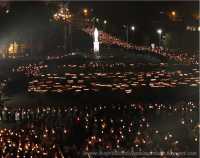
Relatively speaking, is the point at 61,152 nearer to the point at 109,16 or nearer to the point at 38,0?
the point at 38,0

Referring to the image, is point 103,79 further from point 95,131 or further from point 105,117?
point 95,131

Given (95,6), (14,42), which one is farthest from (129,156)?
(95,6)

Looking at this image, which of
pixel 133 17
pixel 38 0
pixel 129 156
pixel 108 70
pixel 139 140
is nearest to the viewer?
pixel 129 156

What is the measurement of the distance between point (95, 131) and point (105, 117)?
2.34m

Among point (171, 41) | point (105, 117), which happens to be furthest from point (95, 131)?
point (171, 41)

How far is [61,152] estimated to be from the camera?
15.1 m

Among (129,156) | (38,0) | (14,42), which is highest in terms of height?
(38,0)

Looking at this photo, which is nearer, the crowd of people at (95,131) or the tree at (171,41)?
the crowd of people at (95,131)

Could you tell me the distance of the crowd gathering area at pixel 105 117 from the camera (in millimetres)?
Answer: 15094

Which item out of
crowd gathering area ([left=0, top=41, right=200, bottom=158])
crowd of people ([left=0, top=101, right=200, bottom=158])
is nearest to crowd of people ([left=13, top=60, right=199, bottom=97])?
crowd gathering area ([left=0, top=41, right=200, bottom=158])

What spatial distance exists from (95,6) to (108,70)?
52.9 meters

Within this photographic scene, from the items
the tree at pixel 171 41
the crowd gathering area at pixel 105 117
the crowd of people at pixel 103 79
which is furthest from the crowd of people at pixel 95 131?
the tree at pixel 171 41

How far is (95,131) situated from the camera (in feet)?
55.9

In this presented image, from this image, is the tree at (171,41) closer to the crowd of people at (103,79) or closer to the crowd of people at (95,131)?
the crowd of people at (103,79)
